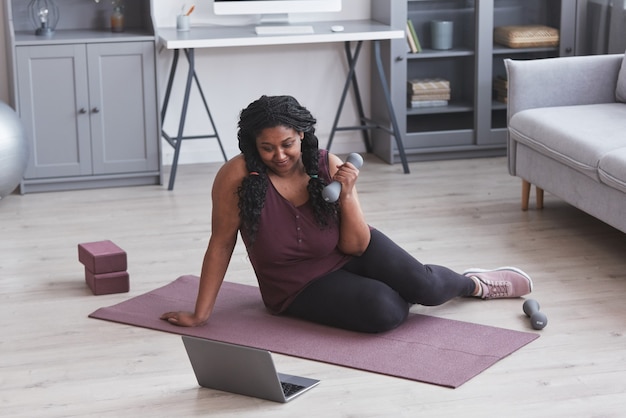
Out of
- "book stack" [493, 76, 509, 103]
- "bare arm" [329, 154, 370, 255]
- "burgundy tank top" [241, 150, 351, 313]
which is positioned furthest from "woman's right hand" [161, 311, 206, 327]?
"book stack" [493, 76, 509, 103]

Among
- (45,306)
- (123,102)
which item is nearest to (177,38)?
(123,102)

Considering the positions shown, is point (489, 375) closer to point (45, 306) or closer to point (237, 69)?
point (45, 306)

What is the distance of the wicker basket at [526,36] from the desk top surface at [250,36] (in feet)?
2.09

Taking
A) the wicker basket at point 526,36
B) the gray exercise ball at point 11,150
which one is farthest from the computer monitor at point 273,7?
the gray exercise ball at point 11,150

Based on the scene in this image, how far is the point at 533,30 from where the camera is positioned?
18.5 ft

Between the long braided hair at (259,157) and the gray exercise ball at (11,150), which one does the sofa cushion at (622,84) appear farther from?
the gray exercise ball at (11,150)

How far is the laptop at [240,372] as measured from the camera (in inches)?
111

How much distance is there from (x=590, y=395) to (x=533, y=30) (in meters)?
3.11

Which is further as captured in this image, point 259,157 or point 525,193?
point 525,193

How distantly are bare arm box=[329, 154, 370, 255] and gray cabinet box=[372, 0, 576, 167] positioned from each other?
2264mm

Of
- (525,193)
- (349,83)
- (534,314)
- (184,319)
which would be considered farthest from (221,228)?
(349,83)

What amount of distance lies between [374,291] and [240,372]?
0.60m

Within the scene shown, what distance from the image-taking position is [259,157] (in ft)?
10.9

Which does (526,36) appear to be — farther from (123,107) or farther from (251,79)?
(123,107)
